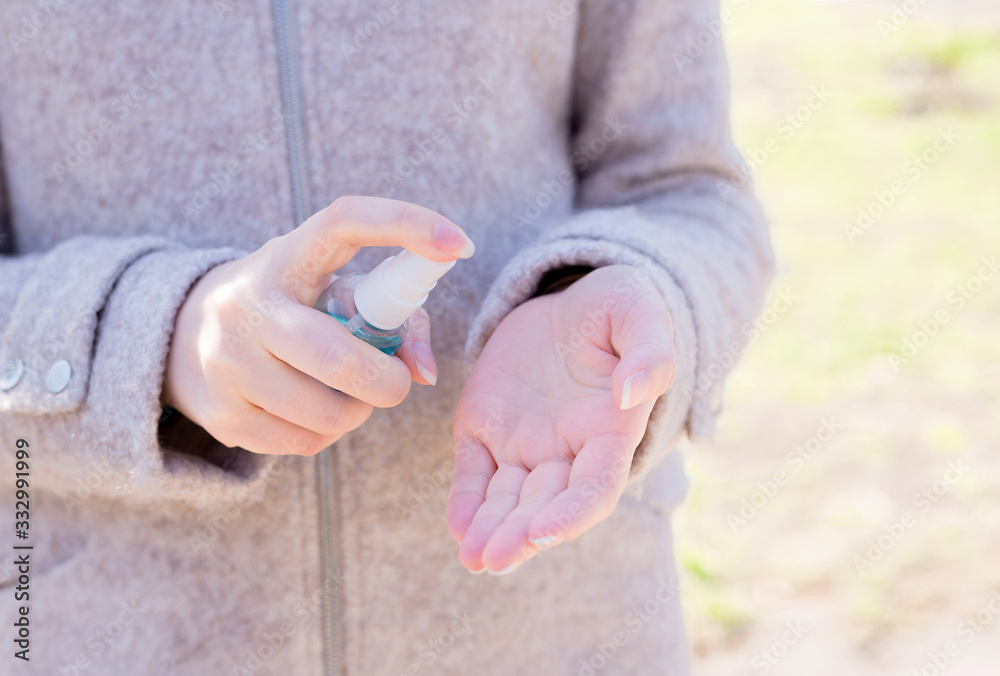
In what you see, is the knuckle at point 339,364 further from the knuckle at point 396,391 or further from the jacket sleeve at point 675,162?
the jacket sleeve at point 675,162

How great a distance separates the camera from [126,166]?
969 millimetres

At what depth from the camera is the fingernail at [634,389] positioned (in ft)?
2.33

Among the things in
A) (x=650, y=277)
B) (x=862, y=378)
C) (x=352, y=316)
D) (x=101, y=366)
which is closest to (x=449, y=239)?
(x=352, y=316)

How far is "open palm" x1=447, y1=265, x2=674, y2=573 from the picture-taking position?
2.27 ft

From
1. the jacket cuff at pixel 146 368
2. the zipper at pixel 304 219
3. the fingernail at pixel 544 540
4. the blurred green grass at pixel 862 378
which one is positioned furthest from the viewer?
the blurred green grass at pixel 862 378

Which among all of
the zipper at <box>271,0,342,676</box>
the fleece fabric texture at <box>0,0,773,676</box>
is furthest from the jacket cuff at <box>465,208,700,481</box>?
the zipper at <box>271,0,342,676</box>

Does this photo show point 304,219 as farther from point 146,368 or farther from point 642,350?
point 642,350

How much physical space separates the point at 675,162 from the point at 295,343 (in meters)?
0.66

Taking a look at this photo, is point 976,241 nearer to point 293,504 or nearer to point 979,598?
point 979,598

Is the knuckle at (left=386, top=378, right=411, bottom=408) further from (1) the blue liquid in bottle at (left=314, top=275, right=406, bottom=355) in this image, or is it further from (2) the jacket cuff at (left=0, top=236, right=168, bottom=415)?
(2) the jacket cuff at (left=0, top=236, right=168, bottom=415)

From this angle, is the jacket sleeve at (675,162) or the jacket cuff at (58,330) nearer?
the jacket cuff at (58,330)

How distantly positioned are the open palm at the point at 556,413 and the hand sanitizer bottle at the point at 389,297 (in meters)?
0.13

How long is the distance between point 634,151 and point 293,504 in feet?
2.29

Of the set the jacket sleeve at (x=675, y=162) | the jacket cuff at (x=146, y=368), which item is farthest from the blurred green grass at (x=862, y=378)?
the jacket cuff at (x=146, y=368)
